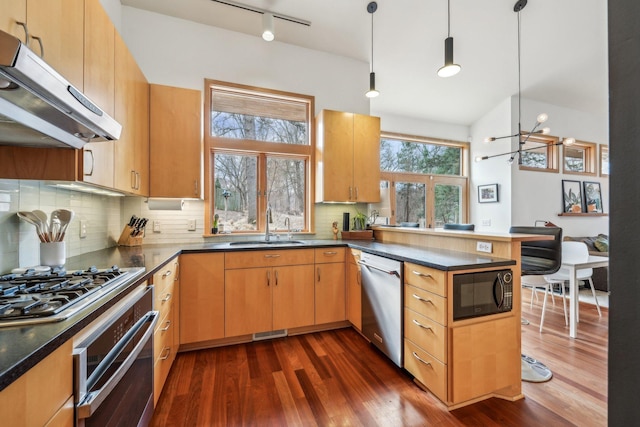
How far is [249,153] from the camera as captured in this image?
3.16 metres

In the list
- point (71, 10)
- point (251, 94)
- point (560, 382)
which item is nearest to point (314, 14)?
point (251, 94)

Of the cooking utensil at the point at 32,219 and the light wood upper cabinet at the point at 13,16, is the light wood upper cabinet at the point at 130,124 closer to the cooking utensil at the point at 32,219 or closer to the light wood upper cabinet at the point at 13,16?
the cooking utensil at the point at 32,219

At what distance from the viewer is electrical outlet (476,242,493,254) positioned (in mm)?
1901

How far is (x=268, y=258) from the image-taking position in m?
2.50

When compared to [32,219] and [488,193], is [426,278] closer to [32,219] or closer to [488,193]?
[32,219]

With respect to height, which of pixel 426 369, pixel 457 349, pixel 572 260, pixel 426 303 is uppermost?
pixel 572 260

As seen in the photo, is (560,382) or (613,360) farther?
(560,382)

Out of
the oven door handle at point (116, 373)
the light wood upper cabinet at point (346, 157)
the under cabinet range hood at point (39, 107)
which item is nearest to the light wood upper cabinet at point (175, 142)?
the under cabinet range hood at point (39, 107)

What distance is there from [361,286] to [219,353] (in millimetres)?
1398

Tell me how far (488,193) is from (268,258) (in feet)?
14.9

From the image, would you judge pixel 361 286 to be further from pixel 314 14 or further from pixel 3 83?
pixel 314 14

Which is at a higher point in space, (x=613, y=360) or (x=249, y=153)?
(x=249, y=153)

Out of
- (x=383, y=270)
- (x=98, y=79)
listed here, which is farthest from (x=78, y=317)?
(x=383, y=270)

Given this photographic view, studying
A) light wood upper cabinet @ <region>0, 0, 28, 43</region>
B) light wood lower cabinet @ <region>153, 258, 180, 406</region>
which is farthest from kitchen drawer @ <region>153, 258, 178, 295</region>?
light wood upper cabinet @ <region>0, 0, 28, 43</region>
